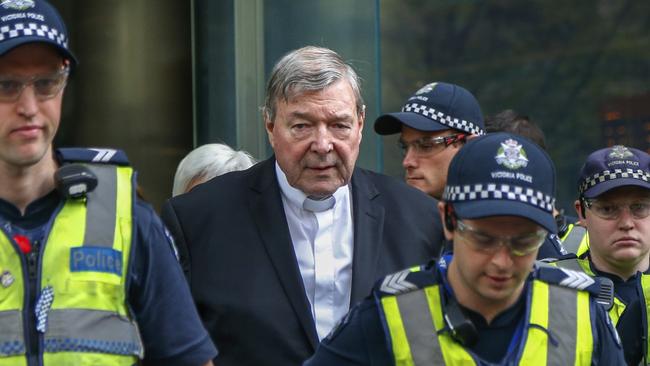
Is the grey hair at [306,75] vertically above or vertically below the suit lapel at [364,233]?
above

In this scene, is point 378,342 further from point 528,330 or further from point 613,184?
point 613,184

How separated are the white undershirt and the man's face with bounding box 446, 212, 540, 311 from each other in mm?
1084

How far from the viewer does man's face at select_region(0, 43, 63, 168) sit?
3.77 metres

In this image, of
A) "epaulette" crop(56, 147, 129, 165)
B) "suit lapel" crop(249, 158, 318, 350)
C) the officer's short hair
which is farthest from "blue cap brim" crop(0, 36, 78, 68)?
the officer's short hair

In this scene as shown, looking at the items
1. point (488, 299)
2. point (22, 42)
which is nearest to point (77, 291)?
point (22, 42)

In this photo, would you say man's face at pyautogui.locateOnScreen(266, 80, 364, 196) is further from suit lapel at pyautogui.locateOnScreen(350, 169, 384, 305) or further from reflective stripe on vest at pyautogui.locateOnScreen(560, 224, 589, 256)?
reflective stripe on vest at pyautogui.locateOnScreen(560, 224, 589, 256)

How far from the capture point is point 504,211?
3738 mm

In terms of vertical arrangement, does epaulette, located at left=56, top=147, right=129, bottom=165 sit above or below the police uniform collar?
above

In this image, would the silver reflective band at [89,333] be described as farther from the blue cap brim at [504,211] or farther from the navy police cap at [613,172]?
the navy police cap at [613,172]

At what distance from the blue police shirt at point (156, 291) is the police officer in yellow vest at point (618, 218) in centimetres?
202

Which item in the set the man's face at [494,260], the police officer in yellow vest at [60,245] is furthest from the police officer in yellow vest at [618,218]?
the police officer in yellow vest at [60,245]

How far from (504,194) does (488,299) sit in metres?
0.30

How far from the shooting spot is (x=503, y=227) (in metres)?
3.78

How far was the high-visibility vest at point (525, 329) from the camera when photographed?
12.5ft
